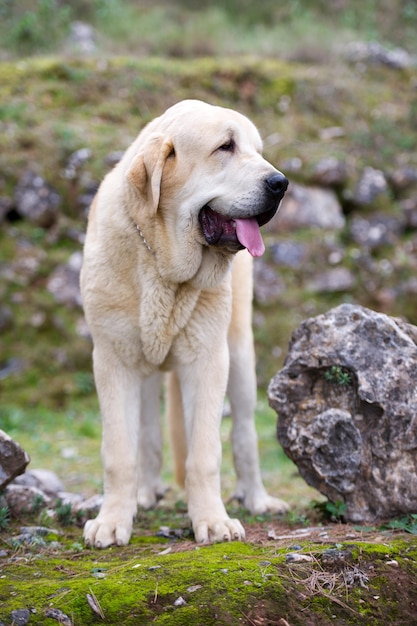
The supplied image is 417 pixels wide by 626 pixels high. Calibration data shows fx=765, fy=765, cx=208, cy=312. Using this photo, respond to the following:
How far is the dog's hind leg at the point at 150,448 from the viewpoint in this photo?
15.8 feet

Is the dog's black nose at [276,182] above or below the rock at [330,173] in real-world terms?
below

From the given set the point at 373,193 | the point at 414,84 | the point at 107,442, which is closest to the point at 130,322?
the point at 107,442

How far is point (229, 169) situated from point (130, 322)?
2.92ft

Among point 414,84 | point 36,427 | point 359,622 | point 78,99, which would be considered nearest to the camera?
point 359,622

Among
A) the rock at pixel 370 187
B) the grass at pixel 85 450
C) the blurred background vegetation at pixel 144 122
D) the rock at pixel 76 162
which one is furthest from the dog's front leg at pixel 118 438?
the rock at pixel 370 187

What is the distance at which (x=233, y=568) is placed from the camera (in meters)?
2.86

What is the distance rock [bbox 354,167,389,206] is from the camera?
9.88 m

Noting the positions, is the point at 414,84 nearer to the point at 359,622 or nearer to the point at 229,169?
the point at 229,169

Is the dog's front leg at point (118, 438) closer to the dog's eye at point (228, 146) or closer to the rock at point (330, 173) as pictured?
the dog's eye at point (228, 146)

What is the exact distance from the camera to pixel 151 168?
366 centimetres

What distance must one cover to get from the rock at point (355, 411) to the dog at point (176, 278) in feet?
1.42

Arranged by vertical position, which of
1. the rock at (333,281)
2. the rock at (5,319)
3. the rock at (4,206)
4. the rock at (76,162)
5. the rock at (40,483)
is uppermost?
the rock at (76,162)

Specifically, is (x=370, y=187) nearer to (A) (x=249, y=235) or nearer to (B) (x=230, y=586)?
(A) (x=249, y=235)

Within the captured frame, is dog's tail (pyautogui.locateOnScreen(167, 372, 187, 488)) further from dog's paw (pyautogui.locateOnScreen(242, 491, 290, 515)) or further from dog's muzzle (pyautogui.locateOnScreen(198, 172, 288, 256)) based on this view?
dog's muzzle (pyautogui.locateOnScreen(198, 172, 288, 256))
